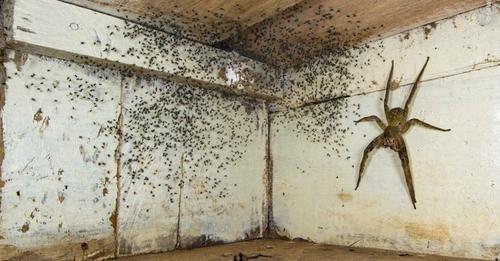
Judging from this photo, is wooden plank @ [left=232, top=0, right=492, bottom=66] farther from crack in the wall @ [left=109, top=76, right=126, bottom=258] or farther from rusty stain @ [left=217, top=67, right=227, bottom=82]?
crack in the wall @ [left=109, top=76, right=126, bottom=258]

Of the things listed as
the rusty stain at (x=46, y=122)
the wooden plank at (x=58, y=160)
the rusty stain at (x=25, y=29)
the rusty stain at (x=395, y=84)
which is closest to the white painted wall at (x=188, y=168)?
the wooden plank at (x=58, y=160)

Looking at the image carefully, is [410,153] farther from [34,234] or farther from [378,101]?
[34,234]

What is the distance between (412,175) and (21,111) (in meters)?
1.95

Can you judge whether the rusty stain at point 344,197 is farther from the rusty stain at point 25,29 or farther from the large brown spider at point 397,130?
the rusty stain at point 25,29

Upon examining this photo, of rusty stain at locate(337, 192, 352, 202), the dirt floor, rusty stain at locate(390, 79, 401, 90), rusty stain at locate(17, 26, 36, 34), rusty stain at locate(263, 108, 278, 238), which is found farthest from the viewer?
rusty stain at locate(263, 108, 278, 238)

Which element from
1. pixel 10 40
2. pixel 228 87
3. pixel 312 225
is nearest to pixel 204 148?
pixel 228 87

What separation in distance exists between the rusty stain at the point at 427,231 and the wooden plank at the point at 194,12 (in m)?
1.30

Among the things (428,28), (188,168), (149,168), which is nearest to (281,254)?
(188,168)

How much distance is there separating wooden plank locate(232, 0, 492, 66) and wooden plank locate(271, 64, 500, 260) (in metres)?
0.35

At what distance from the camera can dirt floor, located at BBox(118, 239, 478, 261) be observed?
1.82 meters

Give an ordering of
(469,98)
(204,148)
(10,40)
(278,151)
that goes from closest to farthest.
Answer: (10,40)
(469,98)
(204,148)
(278,151)

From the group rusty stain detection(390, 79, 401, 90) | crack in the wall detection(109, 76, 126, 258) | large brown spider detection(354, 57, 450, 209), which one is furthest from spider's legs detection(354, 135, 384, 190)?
crack in the wall detection(109, 76, 126, 258)

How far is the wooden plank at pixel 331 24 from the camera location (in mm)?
1803

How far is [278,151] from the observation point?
268 centimetres
